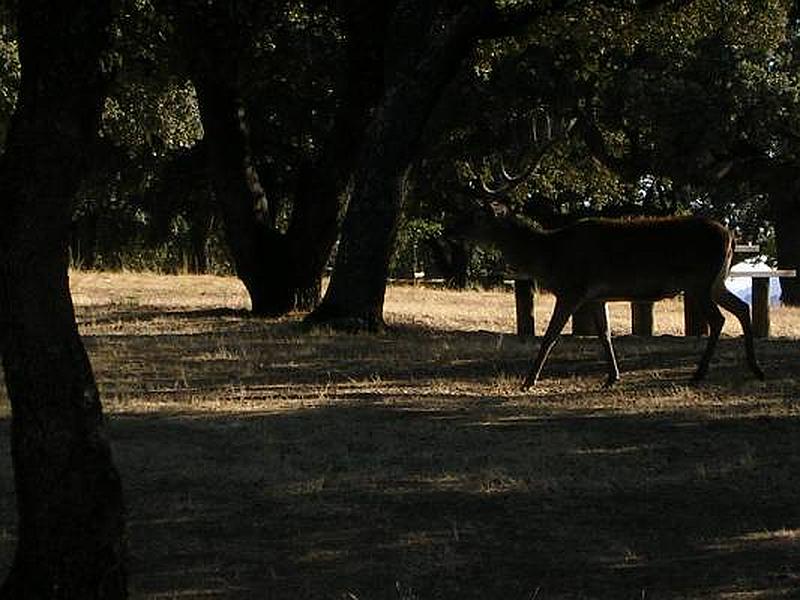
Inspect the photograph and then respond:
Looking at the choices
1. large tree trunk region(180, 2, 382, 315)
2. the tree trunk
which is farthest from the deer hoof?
the tree trunk

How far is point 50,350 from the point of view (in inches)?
232

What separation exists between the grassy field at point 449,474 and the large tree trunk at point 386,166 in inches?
76.5

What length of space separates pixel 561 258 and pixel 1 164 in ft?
27.3

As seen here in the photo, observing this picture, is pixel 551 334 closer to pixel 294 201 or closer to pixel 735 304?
pixel 735 304

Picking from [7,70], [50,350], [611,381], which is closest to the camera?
[50,350]

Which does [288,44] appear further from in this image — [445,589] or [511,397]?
[445,589]

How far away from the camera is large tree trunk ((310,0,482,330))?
16812 mm

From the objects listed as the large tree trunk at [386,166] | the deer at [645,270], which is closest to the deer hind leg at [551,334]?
the deer at [645,270]

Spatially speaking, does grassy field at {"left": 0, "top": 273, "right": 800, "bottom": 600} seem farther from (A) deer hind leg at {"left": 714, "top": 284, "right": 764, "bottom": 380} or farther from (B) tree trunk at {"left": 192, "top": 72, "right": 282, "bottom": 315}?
(B) tree trunk at {"left": 192, "top": 72, "right": 282, "bottom": 315}

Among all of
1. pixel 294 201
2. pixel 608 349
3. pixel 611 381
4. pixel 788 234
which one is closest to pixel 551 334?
pixel 608 349

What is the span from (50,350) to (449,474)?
3589 millimetres

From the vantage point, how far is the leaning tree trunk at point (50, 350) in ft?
19.3

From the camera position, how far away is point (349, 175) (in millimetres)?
19984

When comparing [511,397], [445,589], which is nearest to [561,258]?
[511,397]
